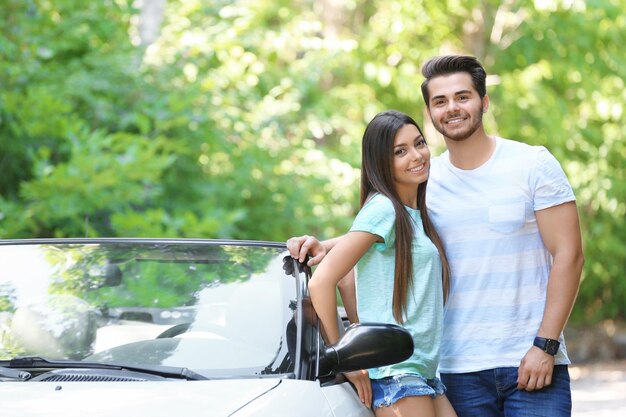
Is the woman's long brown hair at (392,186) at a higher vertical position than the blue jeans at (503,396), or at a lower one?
higher

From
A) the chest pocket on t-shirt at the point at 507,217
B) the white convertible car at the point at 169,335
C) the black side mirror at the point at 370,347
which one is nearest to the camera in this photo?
the white convertible car at the point at 169,335

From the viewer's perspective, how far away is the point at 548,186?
3.90 meters

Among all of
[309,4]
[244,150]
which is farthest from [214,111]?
[309,4]

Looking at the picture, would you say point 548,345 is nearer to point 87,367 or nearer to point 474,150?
point 474,150

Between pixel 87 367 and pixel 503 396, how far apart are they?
1.50 meters

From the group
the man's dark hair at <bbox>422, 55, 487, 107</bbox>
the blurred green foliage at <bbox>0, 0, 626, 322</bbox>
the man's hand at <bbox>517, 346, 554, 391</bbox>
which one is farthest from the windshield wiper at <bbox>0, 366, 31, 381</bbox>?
the man's dark hair at <bbox>422, 55, 487, 107</bbox>

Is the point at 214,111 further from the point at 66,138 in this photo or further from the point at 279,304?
the point at 279,304

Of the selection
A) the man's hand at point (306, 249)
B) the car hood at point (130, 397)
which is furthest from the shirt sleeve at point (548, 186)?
the car hood at point (130, 397)

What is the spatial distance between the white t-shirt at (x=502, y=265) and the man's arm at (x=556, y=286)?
7cm

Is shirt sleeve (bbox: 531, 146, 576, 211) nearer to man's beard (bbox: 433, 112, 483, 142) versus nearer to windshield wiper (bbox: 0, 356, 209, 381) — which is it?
man's beard (bbox: 433, 112, 483, 142)

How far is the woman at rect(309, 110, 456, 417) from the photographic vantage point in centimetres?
347

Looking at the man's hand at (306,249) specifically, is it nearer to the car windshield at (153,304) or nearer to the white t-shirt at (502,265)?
the car windshield at (153,304)

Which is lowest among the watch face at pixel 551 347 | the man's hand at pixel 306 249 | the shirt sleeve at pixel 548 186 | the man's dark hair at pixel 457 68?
the watch face at pixel 551 347

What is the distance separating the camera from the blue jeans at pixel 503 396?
386cm
